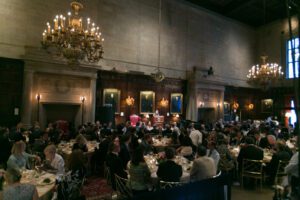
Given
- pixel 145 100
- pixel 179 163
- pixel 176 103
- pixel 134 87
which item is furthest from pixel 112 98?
pixel 179 163

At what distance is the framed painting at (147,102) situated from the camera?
15.4 metres

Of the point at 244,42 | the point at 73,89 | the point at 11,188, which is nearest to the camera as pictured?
the point at 11,188

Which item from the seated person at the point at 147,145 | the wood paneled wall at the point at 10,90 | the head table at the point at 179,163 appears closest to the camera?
the head table at the point at 179,163

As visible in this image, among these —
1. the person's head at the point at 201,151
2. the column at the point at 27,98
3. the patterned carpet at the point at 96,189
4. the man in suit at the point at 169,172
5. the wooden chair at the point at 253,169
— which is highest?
the column at the point at 27,98

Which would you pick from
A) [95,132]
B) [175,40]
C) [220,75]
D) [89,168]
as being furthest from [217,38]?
[89,168]

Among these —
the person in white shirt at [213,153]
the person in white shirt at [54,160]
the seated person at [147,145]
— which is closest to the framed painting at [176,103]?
the seated person at [147,145]

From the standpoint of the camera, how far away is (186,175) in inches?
201

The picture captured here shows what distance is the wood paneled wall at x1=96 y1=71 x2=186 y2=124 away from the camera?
13.9 metres

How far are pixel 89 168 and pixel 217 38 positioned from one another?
16.5 metres

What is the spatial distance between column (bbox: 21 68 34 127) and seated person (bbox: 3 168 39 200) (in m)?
8.68

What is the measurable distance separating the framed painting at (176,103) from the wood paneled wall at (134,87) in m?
0.27

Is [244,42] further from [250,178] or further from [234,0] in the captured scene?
[250,178]

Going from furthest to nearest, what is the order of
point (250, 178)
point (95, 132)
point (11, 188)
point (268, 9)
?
point (268, 9) < point (95, 132) < point (250, 178) < point (11, 188)

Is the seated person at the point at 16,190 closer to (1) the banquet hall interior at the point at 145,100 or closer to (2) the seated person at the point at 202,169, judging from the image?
(1) the banquet hall interior at the point at 145,100
